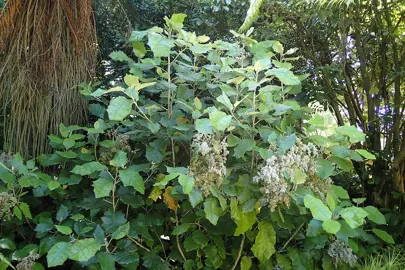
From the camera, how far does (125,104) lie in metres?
1.75

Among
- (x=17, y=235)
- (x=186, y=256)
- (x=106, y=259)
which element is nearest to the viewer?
(x=106, y=259)

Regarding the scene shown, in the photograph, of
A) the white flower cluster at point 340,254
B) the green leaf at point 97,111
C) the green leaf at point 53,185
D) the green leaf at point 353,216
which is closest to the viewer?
the green leaf at point 353,216

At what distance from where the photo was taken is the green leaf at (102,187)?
177 cm

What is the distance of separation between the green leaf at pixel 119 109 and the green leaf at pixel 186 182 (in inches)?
14.4

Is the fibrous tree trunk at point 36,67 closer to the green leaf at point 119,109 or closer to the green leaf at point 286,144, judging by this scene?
the green leaf at point 119,109

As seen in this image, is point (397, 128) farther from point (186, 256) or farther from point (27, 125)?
point (27, 125)

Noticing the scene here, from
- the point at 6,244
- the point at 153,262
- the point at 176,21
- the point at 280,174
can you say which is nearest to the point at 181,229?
the point at 153,262

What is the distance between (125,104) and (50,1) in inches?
42.5

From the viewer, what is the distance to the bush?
1681mm

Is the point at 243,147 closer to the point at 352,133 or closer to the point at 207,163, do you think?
the point at 207,163

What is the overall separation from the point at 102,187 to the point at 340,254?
1321 millimetres

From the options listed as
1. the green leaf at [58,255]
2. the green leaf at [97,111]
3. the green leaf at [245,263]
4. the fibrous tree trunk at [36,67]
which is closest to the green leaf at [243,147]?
the green leaf at [245,263]

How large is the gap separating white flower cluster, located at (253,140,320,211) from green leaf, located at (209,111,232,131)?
0.24m

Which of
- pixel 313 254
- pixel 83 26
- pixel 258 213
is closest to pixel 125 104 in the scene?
→ pixel 258 213
